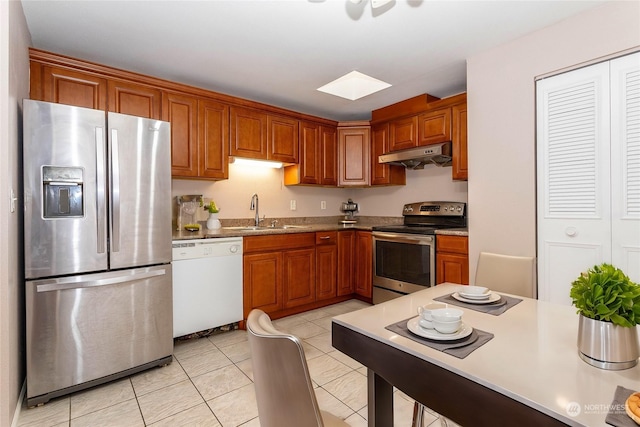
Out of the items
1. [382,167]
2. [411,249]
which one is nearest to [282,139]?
[382,167]

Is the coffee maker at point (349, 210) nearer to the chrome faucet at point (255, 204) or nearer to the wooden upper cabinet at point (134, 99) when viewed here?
Result: the chrome faucet at point (255, 204)

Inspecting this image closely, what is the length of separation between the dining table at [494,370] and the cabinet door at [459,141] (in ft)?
6.39

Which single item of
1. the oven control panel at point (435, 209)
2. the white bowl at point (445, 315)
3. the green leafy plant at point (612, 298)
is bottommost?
the white bowl at point (445, 315)

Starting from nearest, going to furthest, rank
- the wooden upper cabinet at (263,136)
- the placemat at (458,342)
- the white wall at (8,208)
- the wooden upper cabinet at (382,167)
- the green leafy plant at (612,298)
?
the green leafy plant at (612,298)
the placemat at (458,342)
the white wall at (8,208)
the wooden upper cabinet at (263,136)
the wooden upper cabinet at (382,167)

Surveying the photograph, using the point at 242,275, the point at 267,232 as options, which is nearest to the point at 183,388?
the point at 242,275

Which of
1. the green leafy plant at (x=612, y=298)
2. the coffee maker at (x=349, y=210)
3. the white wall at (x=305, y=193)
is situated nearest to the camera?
the green leafy plant at (x=612, y=298)

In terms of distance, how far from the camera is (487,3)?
1.92 metres

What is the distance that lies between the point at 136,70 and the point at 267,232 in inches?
74.5

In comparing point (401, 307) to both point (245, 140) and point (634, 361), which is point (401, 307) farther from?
point (245, 140)

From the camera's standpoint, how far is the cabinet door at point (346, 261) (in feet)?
12.3

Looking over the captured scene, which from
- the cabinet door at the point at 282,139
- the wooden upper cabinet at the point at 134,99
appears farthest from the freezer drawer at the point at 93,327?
the cabinet door at the point at 282,139

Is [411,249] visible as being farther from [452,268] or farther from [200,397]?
[200,397]

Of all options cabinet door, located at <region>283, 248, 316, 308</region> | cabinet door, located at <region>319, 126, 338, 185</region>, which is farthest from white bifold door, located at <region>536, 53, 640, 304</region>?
cabinet door, located at <region>319, 126, 338, 185</region>

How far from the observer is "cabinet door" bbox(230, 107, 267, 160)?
318 cm
